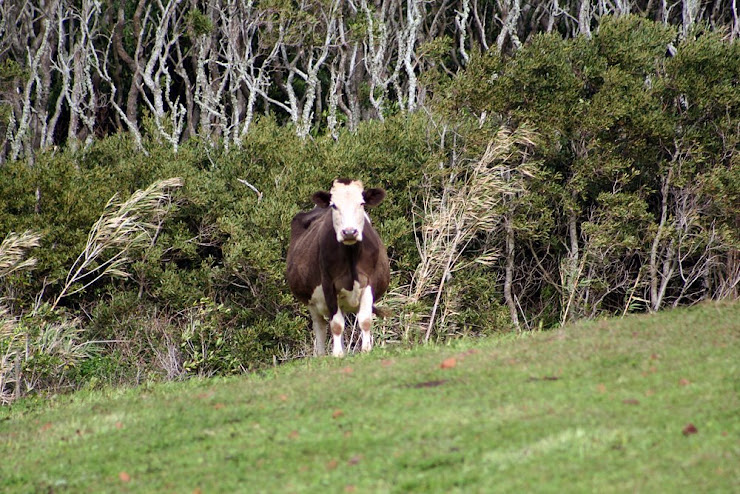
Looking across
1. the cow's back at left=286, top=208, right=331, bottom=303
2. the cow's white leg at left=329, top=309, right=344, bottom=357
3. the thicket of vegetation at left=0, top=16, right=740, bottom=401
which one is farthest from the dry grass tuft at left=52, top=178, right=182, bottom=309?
the cow's white leg at left=329, top=309, right=344, bottom=357

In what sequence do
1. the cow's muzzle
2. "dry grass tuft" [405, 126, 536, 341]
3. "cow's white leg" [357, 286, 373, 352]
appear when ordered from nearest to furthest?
the cow's muzzle
"cow's white leg" [357, 286, 373, 352]
"dry grass tuft" [405, 126, 536, 341]

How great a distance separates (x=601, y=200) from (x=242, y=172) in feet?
29.3

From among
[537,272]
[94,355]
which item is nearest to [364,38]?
[537,272]

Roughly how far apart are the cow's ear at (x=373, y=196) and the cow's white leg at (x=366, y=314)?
122cm

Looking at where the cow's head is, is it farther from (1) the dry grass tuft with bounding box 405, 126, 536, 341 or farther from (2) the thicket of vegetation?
(2) the thicket of vegetation

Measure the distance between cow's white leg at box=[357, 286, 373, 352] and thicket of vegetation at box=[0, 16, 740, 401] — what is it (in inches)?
163

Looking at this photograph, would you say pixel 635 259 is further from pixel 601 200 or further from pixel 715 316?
pixel 715 316

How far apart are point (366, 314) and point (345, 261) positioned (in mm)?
820

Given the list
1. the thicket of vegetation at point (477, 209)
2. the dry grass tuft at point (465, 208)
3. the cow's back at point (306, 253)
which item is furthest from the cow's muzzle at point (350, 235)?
the thicket of vegetation at point (477, 209)

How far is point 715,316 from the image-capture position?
1161 cm

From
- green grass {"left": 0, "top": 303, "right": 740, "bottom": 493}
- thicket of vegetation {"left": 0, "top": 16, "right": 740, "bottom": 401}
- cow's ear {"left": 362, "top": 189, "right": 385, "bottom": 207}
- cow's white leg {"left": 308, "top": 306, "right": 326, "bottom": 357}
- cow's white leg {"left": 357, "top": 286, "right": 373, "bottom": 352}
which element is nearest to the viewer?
green grass {"left": 0, "top": 303, "right": 740, "bottom": 493}

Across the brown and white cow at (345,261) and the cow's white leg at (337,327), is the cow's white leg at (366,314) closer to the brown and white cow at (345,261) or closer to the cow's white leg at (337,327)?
the brown and white cow at (345,261)

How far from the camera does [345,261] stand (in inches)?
559

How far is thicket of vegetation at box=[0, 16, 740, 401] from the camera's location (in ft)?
68.0
